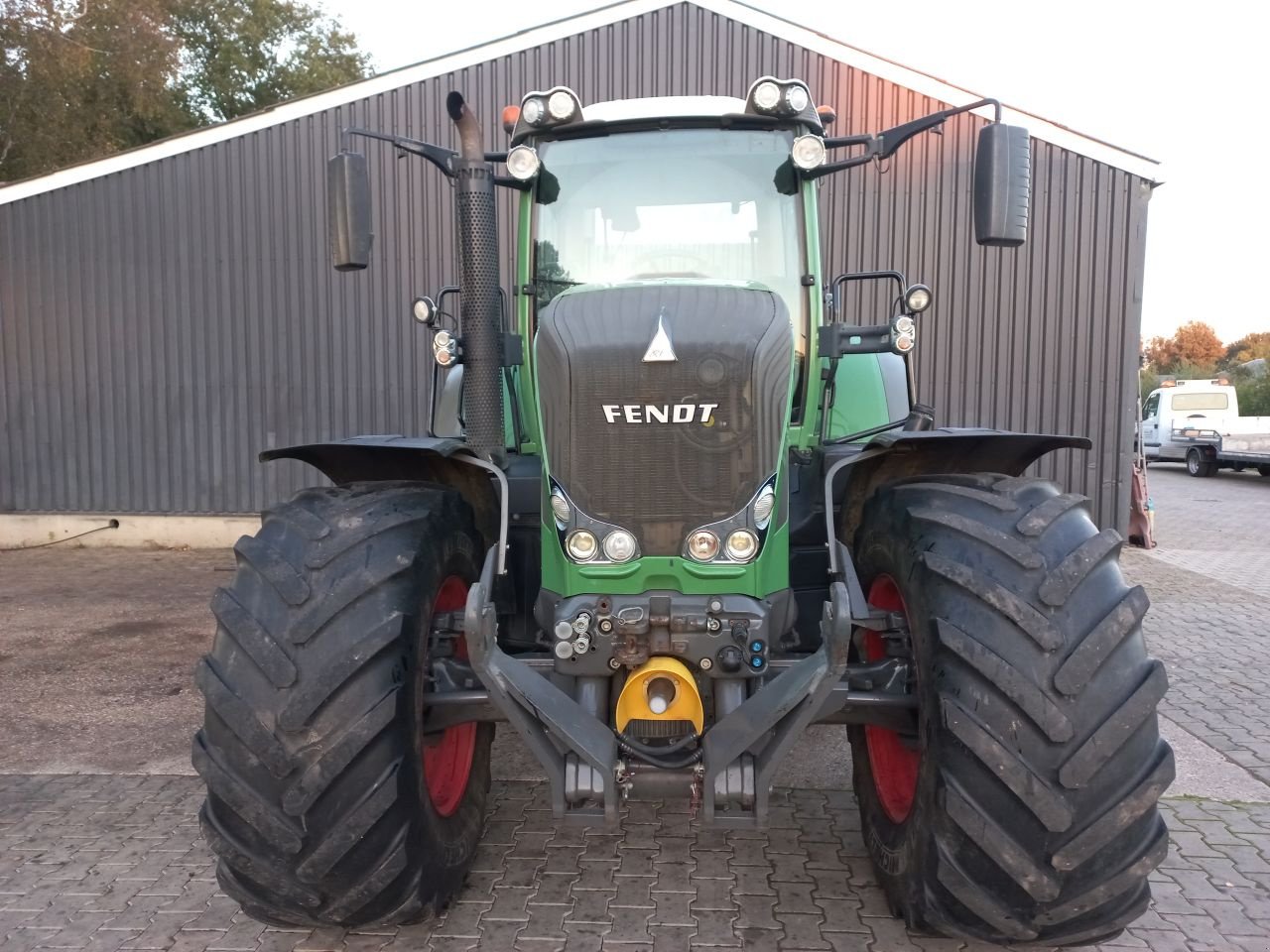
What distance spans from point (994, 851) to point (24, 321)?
1060 centimetres

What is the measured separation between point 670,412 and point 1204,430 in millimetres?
21378

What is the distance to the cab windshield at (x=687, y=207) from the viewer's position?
10.3 ft

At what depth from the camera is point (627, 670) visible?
8.26 feet

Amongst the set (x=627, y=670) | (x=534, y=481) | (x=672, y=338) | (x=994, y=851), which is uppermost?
(x=672, y=338)

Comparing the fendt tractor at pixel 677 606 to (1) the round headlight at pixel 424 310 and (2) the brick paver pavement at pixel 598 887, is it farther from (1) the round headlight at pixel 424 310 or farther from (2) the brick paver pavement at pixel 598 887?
(1) the round headlight at pixel 424 310

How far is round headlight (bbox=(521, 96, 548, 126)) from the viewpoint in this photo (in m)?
3.05

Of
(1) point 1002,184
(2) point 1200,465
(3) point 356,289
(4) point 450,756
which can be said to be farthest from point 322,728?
(2) point 1200,465

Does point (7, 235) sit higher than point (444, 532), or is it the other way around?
point (7, 235)

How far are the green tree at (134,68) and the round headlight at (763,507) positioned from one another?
13.8m

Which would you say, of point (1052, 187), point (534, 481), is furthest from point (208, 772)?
point (1052, 187)

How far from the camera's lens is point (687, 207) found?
3.16 metres

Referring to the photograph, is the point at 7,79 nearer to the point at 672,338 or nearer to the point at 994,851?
the point at 672,338

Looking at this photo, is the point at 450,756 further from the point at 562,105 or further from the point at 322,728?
the point at 562,105

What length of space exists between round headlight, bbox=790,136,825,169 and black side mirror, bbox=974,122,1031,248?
1.79 feet
